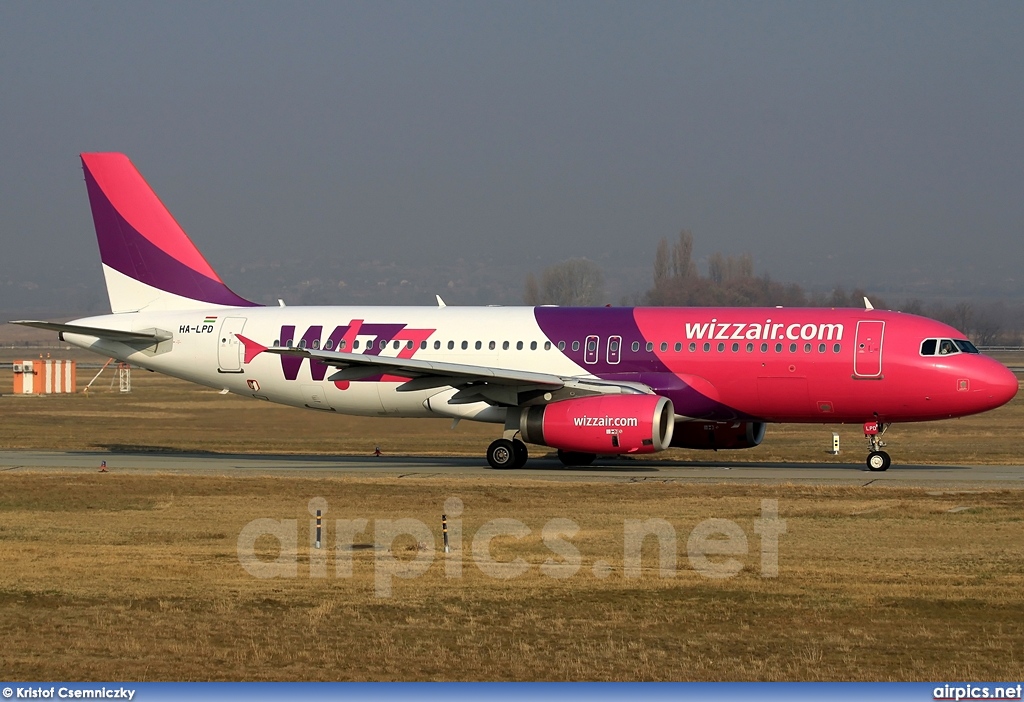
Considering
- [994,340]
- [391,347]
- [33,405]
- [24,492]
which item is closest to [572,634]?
[24,492]

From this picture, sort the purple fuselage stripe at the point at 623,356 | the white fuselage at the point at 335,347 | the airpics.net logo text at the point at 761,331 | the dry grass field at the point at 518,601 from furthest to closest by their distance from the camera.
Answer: the white fuselage at the point at 335,347 → the purple fuselage stripe at the point at 623,356 → the airpics.net logo text at the point at 761,331 → the dry grass field at the point at 518,601

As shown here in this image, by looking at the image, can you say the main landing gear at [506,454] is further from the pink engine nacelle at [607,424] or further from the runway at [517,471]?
the pink engine nacelle at [607,424]

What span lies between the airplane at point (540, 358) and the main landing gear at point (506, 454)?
1.9 inches

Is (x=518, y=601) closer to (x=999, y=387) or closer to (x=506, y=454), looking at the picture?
(x=506, y=454)

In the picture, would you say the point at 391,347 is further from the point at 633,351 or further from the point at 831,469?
the point at 831,469

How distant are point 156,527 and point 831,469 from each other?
1686 centimetres

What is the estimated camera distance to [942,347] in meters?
29.1

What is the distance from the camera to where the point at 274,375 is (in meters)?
32.8

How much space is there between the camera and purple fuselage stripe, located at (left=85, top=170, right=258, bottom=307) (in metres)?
34.7

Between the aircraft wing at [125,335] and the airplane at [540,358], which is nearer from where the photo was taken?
the airplane at [540,358]

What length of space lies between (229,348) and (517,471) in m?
8.56

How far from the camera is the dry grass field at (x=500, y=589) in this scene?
37.2 feet

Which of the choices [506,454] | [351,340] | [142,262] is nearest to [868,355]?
[506,454]

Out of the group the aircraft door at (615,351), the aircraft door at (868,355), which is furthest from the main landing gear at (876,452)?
the aircraft door at (615,351)
